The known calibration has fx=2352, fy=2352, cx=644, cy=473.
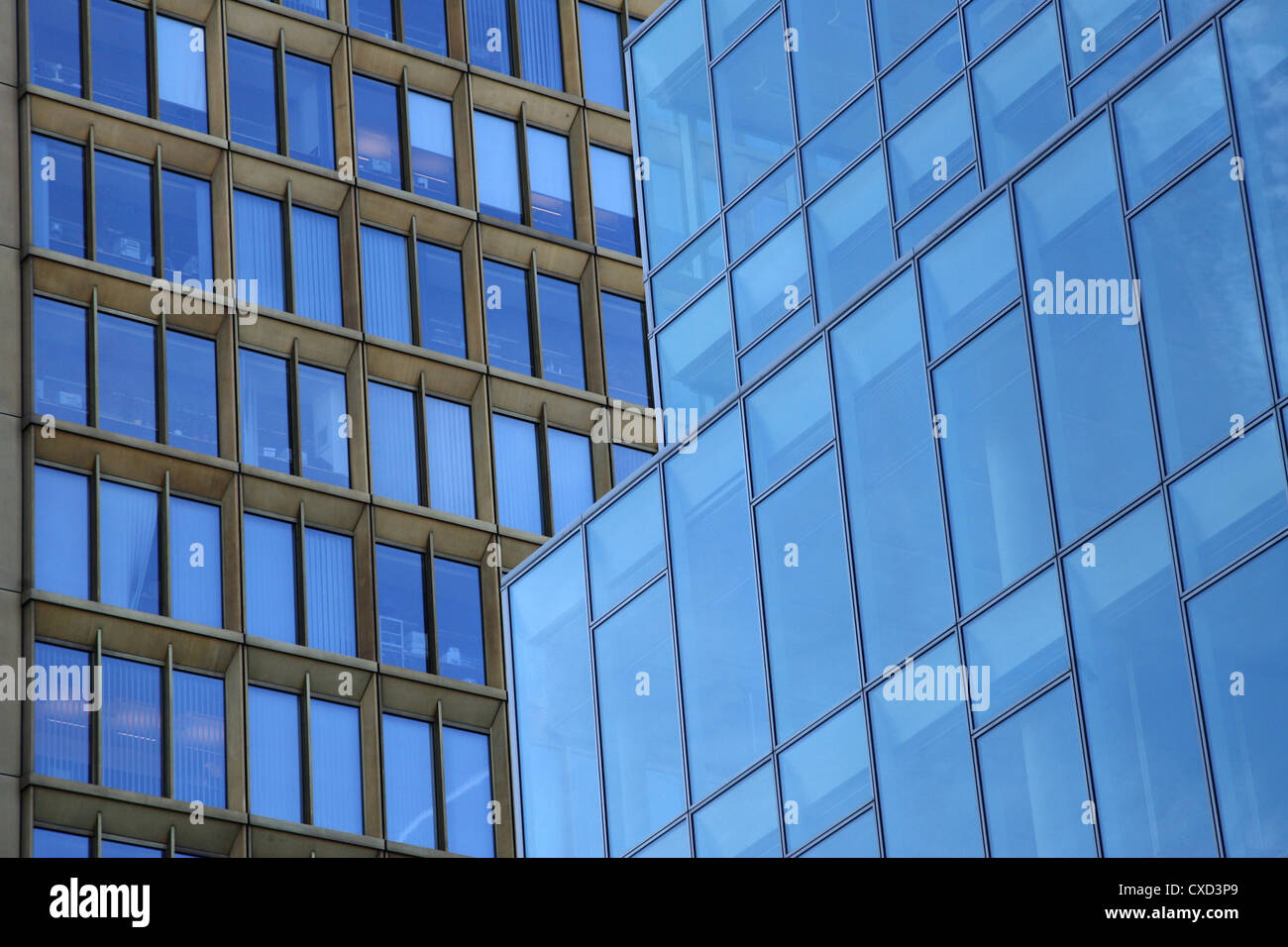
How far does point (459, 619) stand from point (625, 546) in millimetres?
15352

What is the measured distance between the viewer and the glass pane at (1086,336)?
18719 mm

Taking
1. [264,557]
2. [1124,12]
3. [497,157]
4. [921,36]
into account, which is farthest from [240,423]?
[1124,12]

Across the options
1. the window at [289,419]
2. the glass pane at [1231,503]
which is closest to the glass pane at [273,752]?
the window at [289,419]

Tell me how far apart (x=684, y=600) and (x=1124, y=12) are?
25.2ft

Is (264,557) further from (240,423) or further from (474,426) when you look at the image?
(474,426)

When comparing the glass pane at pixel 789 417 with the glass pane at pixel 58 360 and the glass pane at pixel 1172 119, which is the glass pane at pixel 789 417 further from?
the glass pane at pixel 58 360

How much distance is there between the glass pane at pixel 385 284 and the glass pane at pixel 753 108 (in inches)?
488

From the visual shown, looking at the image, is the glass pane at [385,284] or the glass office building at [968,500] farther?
the glass pane at [385,284]

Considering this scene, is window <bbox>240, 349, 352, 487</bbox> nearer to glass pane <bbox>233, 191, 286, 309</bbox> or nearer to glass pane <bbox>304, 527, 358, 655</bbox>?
glass pane <bbox>304, 527, 358, 655</bbox>

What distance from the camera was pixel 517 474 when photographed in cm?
4184

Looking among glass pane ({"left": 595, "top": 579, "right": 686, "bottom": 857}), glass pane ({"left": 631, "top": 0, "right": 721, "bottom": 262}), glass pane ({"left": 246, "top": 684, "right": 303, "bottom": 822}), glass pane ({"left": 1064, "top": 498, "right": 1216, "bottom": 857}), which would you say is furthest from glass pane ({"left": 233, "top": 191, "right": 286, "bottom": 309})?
glass pane ({"left": 1064, "top": 498, "right": 1216, "bottom": 857})

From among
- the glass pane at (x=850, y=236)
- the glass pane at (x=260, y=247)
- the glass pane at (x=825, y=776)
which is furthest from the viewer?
the glass pane at (x=260, y=247)
